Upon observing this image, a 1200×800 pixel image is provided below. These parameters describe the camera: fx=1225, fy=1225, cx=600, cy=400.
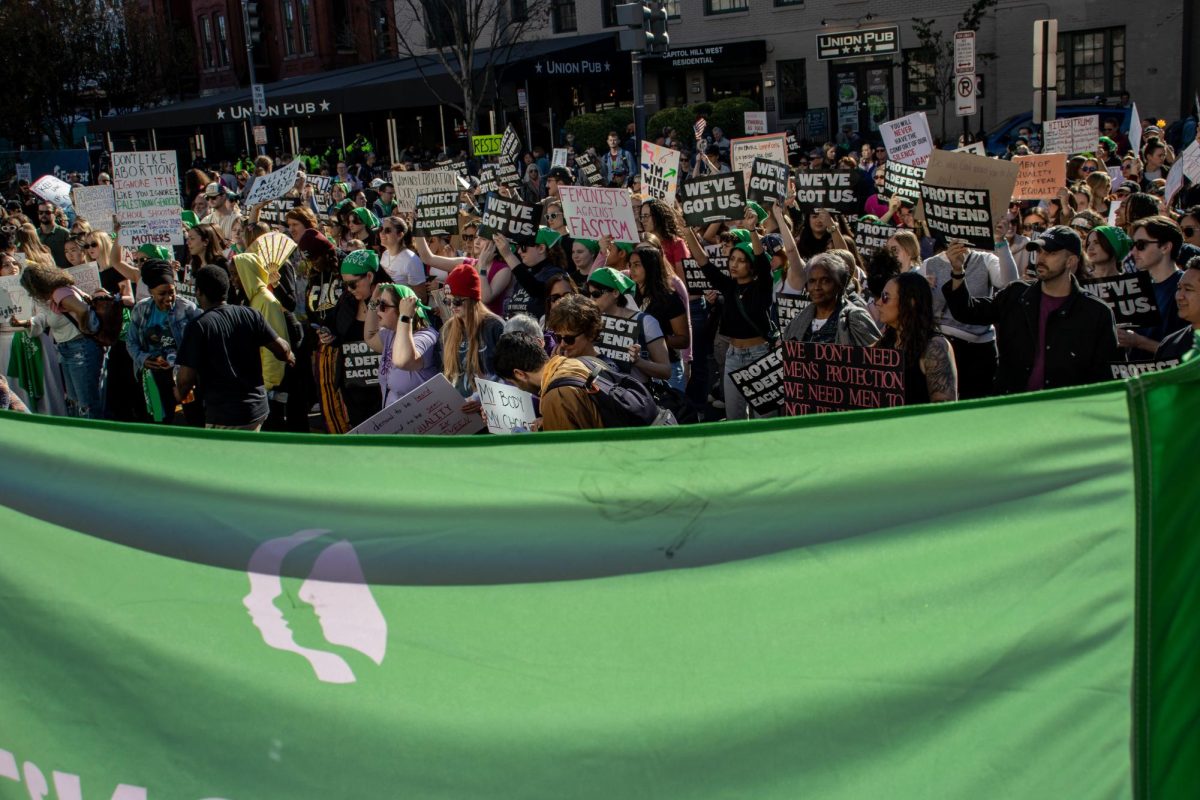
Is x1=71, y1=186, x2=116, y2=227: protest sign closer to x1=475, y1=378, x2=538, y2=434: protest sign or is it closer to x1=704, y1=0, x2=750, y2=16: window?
x1=475, y1=378, x2=538, y2=434: protest sign

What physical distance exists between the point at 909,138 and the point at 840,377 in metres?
8.08

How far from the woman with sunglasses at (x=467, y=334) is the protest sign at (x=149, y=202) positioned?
6.85 m

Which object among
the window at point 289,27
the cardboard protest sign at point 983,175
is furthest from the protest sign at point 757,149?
the window at point 289,27

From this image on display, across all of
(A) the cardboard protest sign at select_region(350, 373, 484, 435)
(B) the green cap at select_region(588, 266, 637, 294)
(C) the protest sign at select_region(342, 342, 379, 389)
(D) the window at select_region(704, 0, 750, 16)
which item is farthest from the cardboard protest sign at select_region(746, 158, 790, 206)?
(D) the window at select_region(704, 0, 750, 16)

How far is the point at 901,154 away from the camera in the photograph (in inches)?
508

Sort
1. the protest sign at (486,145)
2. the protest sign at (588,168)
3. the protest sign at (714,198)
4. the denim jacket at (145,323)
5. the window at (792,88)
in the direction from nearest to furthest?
the denim jacket at (145,323) < the protest sign at (714,198) < the protest sign at (588,168) < the protest sign at (486,145) < the window at (792,88)

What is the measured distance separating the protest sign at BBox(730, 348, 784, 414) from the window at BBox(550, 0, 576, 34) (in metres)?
35.7

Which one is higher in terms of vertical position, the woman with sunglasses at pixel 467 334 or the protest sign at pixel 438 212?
the protest sign at pixel 438 212

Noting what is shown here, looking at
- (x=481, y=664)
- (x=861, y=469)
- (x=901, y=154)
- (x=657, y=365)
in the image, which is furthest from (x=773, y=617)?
(x=901, y=154)

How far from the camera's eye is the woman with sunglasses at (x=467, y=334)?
6.27 metres

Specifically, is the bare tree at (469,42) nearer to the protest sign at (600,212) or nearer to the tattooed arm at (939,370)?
the protest sign at (600,212)

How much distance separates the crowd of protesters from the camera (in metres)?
5.73

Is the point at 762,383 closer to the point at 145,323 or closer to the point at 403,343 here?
the point at 403,343

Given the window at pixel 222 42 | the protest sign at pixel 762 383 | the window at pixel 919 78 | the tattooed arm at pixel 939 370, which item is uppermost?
the window at pixel 222 42
